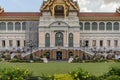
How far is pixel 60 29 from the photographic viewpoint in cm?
8844

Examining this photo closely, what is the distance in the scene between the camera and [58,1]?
9119cm

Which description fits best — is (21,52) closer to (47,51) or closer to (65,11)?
(47,51)

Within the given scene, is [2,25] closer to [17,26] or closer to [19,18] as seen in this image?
[17,26]

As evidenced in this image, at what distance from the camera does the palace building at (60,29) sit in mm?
88875

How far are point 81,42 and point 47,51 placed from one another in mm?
7734

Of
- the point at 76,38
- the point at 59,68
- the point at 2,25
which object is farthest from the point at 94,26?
the point at 59,68

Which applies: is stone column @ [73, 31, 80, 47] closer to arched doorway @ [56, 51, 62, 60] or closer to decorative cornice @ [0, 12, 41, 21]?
arched doorway @ [56, 51, 62, 60]

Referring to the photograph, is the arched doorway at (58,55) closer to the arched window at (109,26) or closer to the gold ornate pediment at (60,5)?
the gold ornate pediment at (60,5)

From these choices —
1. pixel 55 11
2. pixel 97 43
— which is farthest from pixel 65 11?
pixel 97 43

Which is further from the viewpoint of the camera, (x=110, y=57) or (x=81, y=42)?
(x=81, y=42)

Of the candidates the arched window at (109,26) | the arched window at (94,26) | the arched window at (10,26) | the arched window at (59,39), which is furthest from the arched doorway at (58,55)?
the arched window at (109,26)

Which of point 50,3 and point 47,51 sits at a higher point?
point 50,3

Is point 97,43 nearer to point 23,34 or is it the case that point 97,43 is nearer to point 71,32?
point 71,32

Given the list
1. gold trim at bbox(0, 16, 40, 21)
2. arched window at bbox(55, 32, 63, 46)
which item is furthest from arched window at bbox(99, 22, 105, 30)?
gold trim at bbox(0, 16, 40, 21)
